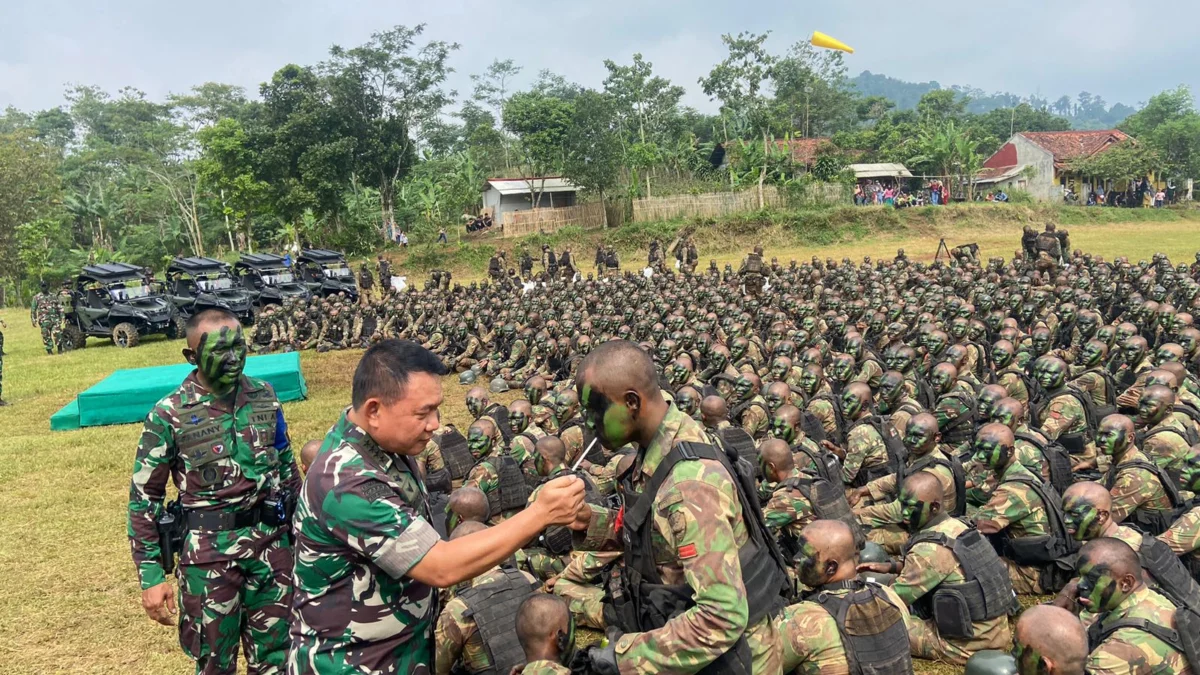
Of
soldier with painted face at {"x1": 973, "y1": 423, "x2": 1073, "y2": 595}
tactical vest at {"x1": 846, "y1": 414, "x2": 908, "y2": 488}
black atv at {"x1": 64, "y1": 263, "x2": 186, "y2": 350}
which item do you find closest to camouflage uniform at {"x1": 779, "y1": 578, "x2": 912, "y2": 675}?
soldier with painted face at {"x1": 973, "y1": 423, "x2": 1073, "y2": 595}

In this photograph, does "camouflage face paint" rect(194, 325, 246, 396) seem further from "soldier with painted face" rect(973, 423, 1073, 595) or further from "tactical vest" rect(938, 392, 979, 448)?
"tactical vest" rect(938, 392, 979, 448)

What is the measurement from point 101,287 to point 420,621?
2326 cm

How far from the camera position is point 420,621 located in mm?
2807

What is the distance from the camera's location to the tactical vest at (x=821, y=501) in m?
5.56

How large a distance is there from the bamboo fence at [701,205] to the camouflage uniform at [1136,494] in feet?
110

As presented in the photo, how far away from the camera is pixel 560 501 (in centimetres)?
239

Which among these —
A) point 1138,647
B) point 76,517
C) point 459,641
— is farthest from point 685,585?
point 76,517

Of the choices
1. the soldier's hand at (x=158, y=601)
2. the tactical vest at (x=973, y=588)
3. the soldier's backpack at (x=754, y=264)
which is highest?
the soldier's backpack at (x=754, y=264)

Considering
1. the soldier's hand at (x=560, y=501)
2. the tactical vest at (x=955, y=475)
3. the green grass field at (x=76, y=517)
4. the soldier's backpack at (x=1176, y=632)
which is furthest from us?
the green grass field at (x=76, y=517)

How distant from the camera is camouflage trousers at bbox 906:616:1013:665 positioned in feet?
16.1

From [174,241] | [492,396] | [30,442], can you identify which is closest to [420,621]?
[492,396]

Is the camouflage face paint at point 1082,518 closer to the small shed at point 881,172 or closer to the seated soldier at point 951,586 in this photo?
the seated soldier at point 951,586

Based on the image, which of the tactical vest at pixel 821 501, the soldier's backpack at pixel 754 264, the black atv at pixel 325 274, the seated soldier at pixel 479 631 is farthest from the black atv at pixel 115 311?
the tactical vest at pixel 821 501

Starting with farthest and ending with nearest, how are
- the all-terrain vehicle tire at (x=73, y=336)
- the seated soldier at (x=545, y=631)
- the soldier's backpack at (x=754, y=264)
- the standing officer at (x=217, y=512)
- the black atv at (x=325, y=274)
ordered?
the black atv at (x=325, y=274)
the all-terrain vehicle tire at (x=73, y=336)
the soldier's backpack at (x=754, y=264)
the standing officer at (x=217, y=512)
the seated soldier at (x=545, y=631)
